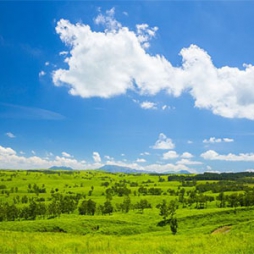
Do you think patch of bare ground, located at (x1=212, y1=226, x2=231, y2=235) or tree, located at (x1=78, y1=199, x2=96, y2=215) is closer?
patch of bare ground, located at (x1=212, y1=226, x2=231, y2=235)

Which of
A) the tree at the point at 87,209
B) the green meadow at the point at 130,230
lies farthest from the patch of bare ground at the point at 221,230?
the tree at the point at 87,209

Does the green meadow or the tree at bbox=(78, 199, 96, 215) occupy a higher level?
the green meadow

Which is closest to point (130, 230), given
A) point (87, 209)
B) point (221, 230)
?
point (221, 230)

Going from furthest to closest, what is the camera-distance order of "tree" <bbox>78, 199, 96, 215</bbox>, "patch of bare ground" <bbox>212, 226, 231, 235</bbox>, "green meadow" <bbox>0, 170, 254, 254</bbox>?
"tree" <bbox>78, 199, 96, 215</bbox> → "patch of bare ground" <bbox>212, 226, 231, 235</bbox> → "green meadow" <bbox>0, 170, 254, 254</bbox>

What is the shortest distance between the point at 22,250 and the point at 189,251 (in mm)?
12238

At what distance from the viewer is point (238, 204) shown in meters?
132

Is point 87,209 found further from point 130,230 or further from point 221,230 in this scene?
point 221,230

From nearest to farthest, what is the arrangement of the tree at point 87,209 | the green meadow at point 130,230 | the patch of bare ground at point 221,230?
1. the green meadow at point 130,230
2. the patch of bare ground at point 221,230
3. the tree at point 87,209

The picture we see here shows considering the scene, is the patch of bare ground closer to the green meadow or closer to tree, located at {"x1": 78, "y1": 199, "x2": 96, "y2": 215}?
the green meadow

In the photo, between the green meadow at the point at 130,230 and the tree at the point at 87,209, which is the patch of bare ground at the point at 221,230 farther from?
the tree at the point at 87,209

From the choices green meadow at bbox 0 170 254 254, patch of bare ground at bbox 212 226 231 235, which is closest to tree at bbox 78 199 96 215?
green meadow at bbox 0 170 254 254

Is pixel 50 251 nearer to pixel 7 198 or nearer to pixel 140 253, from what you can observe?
pixel 140 253

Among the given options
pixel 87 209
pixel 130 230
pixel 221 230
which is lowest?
pixel 87 209

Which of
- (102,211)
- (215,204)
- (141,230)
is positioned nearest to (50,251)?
(141,230)
